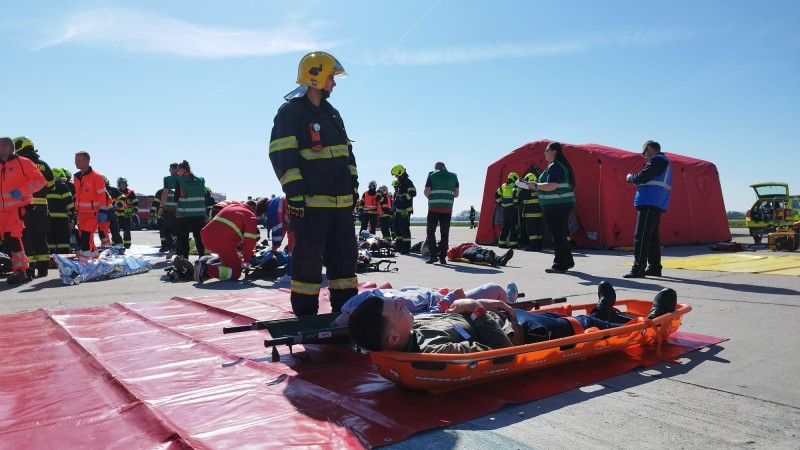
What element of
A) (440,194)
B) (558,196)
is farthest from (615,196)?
(558,196)

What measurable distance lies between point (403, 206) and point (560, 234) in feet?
18.9

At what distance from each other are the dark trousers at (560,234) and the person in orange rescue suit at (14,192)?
26.5 ft

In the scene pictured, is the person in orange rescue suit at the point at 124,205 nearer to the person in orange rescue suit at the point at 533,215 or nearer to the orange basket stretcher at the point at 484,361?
the person in orange rescue suit at the point at 533,215

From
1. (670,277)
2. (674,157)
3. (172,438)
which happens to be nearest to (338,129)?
(172,438)

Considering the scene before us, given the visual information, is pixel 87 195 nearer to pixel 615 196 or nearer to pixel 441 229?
pixel 441 229

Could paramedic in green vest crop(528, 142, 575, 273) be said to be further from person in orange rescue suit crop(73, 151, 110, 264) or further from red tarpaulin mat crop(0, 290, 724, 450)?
person in orange rescue suit crop(73, 151, 110, 264)

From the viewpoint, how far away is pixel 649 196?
7.52 m

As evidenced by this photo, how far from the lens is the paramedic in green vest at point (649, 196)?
7453mm

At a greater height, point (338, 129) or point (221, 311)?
point (338, 129)

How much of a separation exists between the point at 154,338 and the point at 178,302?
183 cm

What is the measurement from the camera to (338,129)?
4406mm

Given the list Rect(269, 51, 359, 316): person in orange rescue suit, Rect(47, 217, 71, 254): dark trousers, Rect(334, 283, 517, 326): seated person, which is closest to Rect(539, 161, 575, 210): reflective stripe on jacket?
Rect(334, 283, 517, 326): seated person

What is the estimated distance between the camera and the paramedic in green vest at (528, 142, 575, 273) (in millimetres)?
8406

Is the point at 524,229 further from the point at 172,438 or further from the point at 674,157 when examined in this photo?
the point at 172,438
